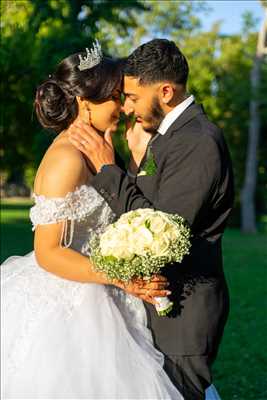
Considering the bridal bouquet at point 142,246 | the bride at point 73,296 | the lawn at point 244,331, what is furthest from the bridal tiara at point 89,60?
the lawn at point 244,331

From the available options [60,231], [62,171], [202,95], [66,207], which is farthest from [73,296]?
[202,95]

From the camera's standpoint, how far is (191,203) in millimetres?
3816

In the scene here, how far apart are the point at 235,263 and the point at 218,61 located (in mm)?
27750

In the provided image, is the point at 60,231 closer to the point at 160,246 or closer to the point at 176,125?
the point at 160,246

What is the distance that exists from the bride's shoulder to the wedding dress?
0.05m

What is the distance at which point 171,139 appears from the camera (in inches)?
157

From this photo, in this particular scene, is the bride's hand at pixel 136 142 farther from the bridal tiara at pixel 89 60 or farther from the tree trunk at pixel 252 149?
the tree trunk at pixel 252 149

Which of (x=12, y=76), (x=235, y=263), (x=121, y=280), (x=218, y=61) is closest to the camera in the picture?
Answer: (x=121, y=280)

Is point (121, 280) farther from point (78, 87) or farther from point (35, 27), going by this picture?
point (35, 27)

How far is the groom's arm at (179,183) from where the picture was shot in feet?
12.5

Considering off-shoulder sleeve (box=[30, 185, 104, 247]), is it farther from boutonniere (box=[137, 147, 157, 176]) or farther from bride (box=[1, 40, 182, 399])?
boutonniere (box=[137, 147, 157, 176])

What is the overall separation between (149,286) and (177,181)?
1.79 feet

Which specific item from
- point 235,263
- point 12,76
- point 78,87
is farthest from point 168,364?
point 12,76

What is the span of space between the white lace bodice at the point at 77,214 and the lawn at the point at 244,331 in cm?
396
